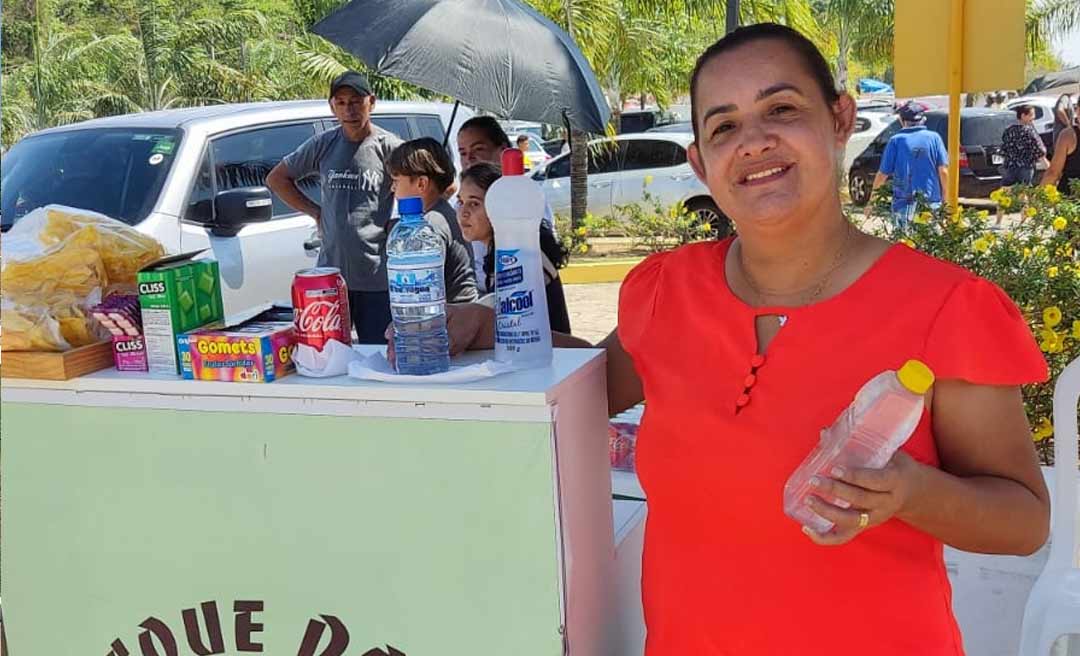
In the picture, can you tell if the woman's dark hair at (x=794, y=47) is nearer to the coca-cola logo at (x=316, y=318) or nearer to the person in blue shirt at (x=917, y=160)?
the coca-cola logo at (x=316, y=318)

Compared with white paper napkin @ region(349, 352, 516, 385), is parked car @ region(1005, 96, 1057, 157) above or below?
above

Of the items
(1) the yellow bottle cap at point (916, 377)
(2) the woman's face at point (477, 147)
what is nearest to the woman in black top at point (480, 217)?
(2) the woman's face at point (477, 147)

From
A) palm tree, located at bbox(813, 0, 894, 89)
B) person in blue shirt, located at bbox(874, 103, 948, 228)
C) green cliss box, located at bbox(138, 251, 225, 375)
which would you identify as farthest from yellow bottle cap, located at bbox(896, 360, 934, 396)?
palm tree, located at bbox(813, 0, 894, 89)

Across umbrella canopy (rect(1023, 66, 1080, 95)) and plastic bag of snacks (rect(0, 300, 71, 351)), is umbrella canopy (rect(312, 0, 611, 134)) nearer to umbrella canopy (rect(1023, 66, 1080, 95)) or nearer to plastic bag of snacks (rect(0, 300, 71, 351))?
plastic bag of snacks (rect(0, 300, 71, 351))

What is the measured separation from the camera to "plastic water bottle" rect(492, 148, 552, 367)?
169 cm

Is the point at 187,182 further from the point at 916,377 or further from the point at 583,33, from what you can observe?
the point at 583,33

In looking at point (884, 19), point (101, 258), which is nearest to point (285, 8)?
point (884, 19)

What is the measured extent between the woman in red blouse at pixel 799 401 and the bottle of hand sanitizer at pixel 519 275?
0.63 ft

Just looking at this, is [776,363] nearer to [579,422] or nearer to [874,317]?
[874,317]

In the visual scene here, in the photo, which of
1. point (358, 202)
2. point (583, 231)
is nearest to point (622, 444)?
point (358, 202)

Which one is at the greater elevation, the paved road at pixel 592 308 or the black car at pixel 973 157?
the black car at pixel 973 157

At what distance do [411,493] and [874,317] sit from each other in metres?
0.76

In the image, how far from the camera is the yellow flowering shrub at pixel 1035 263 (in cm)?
401

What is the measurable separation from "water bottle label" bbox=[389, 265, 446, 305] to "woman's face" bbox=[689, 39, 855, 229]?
0.47m
